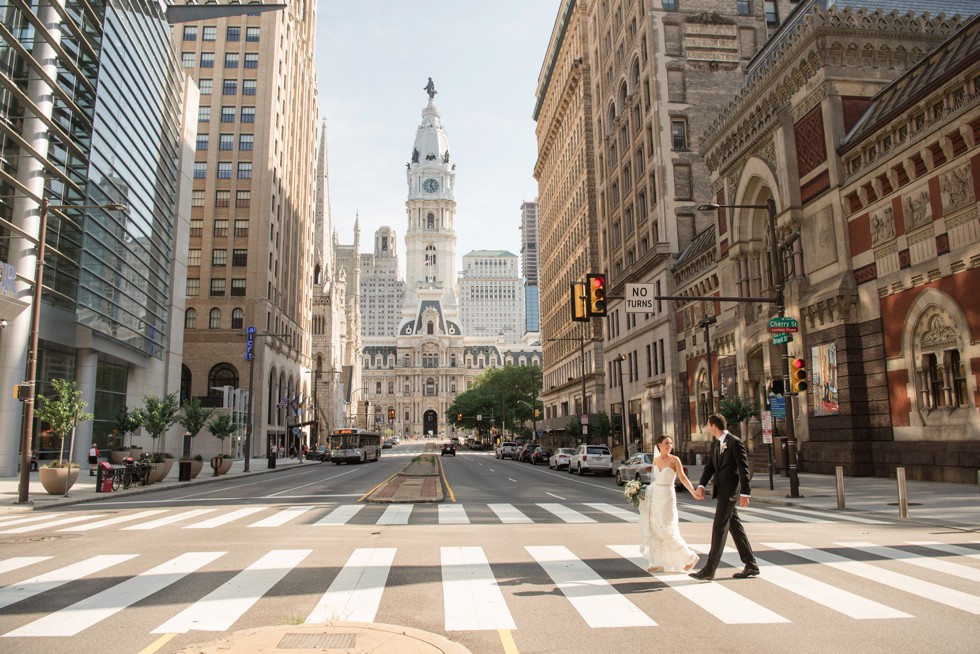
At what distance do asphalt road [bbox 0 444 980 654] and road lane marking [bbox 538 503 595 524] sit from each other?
31cm

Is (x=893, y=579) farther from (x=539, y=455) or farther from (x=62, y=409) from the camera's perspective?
(x=539, y=455)

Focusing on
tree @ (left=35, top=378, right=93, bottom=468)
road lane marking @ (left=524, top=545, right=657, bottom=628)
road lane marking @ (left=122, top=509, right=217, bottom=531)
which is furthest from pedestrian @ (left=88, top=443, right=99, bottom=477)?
road lane marking @ (left=524, top=545, right=657, bottom=628)

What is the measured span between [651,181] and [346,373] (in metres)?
98.2

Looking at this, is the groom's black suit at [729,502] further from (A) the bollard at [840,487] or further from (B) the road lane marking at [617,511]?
(A) the bollard at [840,487]

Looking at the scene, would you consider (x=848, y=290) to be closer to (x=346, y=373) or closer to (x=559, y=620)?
(x=559, y=620)

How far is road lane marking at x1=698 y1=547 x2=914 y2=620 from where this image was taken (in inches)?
262

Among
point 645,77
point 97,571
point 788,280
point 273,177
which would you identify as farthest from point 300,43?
point 97,571

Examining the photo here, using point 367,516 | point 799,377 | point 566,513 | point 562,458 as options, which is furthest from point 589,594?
point 562,458

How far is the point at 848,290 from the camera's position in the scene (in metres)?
26.2

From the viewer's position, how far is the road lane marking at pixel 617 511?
15.0 m

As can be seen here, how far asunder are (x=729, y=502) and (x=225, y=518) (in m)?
11.4

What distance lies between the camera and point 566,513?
1609cm

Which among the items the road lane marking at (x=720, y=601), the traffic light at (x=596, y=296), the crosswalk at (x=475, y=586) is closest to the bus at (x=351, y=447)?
the traffic light at (x=596, y=296)

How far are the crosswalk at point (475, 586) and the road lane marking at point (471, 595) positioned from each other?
2cm
